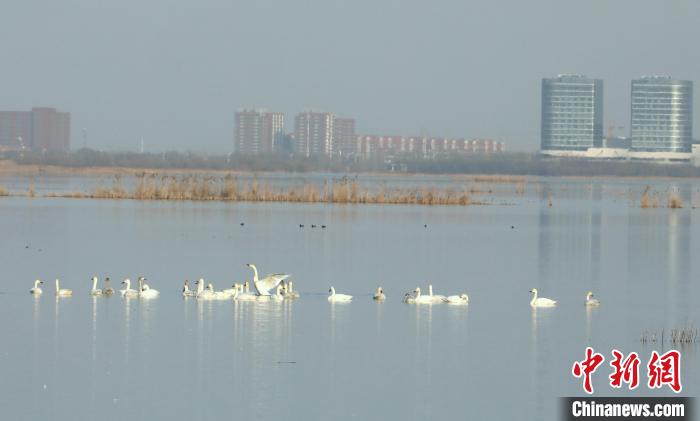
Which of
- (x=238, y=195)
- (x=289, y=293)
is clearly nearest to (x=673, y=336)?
(x=289, y=293)

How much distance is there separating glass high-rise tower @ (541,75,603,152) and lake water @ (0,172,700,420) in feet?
→ 321

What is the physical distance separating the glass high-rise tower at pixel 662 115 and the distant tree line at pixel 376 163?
6355mm

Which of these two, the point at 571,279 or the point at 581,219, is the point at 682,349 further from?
the point at 581,219

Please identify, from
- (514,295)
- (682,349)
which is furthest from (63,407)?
(514,295)

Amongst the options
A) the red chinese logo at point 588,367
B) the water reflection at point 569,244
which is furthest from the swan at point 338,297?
the red chinese logo at point 588,367

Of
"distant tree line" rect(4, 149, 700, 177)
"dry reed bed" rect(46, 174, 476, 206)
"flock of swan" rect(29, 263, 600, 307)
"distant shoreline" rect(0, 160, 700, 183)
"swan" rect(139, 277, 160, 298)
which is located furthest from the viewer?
"distant tree line" rect(4, 149, 700, 177)

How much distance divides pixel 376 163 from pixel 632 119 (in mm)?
34942

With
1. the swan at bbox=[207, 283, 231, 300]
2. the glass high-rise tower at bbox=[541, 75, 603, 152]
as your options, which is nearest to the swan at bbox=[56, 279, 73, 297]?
the swan at bbox=[207, 283, 231, 300]

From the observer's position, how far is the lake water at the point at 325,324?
37.8 ft

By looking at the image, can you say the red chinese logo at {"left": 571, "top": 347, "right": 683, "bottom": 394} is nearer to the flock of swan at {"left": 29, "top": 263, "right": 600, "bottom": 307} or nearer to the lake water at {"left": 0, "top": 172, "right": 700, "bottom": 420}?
the lake water at {"left": 0, "top": 172, "right": 700, "bottom": 420}

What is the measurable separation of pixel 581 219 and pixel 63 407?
3073 cm

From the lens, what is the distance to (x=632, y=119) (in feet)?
415

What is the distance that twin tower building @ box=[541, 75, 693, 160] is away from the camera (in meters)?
123

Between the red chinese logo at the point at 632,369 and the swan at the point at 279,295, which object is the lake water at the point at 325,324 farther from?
the swan at the point at 279,295
